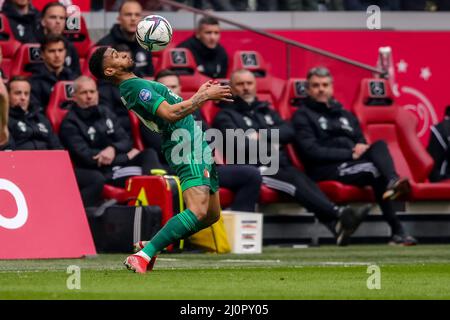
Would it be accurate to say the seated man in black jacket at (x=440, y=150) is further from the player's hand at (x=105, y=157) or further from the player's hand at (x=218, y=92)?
the player's hand at (x=218, y=92)

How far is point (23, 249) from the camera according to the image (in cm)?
1388

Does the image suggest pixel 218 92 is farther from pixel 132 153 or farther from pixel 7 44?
pixel 7 44

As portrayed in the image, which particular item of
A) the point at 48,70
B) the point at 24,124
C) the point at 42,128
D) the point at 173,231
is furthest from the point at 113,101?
the point at 173,231

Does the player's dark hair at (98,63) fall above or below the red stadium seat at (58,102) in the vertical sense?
above

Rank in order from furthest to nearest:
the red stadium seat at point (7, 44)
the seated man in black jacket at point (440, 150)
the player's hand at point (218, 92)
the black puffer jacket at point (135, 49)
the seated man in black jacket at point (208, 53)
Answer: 1. the seated man in black jacket at point (440, 150)
2. the seated man in black jacket at point (208, 53)
3. the black puffer jacket at point (135, 49)
4. the red stadium seat at point (7, 44)
5. the player's hand at point (218, 92)

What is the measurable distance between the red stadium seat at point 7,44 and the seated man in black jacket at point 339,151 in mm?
3464

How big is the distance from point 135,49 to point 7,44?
5.05 ft

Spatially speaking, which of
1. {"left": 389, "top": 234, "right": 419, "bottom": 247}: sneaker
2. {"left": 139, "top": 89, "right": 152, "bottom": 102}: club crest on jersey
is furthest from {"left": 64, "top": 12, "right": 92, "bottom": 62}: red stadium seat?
{"left": 139, "top": 89, "right": 152, "bottom": 102}: club crest on jersey

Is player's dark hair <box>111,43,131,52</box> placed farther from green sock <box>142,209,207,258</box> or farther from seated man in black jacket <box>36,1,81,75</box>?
green sock <box>142,209,207,258</box>

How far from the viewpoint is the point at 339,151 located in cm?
1727

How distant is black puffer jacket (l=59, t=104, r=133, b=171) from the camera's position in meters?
16.1

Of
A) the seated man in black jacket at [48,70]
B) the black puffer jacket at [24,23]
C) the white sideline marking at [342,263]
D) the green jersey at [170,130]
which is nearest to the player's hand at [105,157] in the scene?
the seated man in black jacket at [48,70]

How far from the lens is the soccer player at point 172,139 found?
1145 cm
